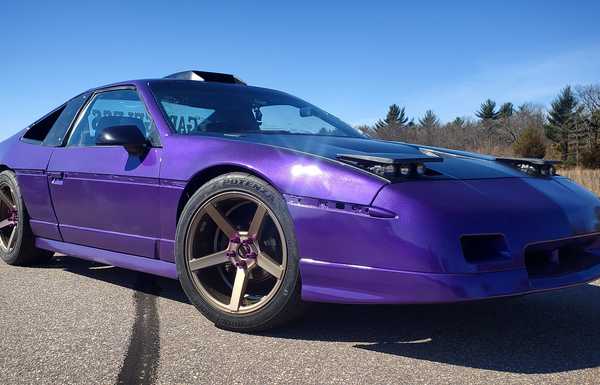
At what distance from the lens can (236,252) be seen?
8.98 ft

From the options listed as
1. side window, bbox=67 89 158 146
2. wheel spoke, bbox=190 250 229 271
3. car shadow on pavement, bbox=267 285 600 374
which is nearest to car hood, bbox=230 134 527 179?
wheel spoke, bbox=190 250 229 271

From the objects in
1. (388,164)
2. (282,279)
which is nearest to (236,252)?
(282,279)

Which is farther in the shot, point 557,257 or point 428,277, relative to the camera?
point 557,257

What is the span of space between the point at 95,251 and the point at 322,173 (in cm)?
187

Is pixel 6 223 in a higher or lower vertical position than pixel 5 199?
lower

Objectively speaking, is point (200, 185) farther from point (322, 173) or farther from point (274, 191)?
point (322, 173)

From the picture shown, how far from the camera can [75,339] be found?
8.46 ft

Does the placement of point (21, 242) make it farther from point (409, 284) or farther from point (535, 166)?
point (535, 166)

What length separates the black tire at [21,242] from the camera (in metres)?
4.29

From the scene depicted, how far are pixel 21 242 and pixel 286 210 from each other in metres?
2.78

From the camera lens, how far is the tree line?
50.0m

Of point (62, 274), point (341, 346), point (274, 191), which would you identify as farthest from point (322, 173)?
point (62, 274)

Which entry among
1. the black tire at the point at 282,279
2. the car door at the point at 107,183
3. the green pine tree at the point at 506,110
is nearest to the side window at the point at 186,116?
the car door at the point at 107,183

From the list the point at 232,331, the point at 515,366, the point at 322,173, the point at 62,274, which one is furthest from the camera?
the point at 62,274
